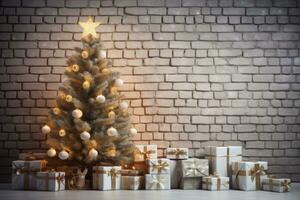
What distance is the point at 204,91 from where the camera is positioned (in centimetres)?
570

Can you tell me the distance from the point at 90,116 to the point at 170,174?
1061mm

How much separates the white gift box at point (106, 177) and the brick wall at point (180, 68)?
76 centimetres

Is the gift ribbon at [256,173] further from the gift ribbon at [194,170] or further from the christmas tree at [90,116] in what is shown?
the christmas tree at [90,116]

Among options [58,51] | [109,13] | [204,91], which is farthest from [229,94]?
[58,51]

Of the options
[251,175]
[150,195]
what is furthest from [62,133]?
[251,175]

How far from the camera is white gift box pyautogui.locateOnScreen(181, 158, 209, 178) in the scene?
5.14 meters

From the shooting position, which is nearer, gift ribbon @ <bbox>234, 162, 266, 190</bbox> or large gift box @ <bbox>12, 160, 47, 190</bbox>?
large gift box @ <bbox>12, 160, 47, 190</bbox>

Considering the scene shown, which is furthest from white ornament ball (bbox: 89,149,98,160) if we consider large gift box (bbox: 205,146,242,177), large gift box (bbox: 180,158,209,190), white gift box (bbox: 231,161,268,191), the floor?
white gift box (bbox: 231,161,268,191)

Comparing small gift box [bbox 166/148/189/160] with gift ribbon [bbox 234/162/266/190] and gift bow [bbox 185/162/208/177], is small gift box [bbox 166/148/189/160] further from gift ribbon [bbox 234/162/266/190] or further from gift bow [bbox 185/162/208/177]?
gift ribbon [bbox 234/162/266/190]

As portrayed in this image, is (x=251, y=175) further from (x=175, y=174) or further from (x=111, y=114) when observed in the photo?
(x=111, y=114)

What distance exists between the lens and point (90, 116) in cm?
508

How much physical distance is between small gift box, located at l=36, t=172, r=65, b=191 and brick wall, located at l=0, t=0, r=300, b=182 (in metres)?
0.84

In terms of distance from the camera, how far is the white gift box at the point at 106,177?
4.93 metres

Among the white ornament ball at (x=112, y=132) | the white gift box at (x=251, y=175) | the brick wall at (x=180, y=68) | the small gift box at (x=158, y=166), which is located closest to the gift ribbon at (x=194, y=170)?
the small gift box at (x=158, y=166)
